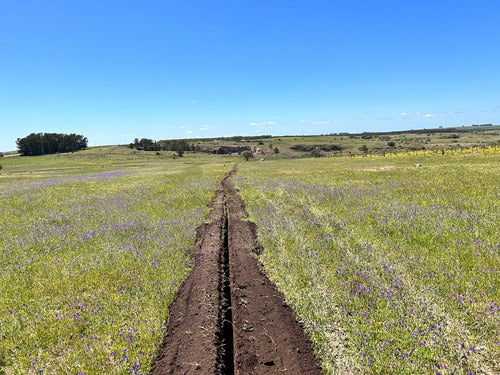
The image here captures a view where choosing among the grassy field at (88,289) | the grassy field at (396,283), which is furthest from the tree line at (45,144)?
the grassy field at (396,283)

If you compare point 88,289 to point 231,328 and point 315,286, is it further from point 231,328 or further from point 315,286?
point 315,286

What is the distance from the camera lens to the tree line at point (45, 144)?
141 metres

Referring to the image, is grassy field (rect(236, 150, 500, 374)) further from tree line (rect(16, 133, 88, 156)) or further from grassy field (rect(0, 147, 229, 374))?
tree line (rect(16, 133, 88, 156))

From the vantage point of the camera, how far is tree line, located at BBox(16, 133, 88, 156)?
14088 centimetres

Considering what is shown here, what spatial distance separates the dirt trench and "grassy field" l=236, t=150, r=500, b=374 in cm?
45

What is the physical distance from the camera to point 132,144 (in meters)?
176

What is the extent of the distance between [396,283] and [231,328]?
415cm

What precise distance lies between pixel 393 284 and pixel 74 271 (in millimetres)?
9348

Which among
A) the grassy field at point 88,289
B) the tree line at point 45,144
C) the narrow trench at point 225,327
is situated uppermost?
the tree line at point 45,144

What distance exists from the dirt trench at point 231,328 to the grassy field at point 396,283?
1.46 feet

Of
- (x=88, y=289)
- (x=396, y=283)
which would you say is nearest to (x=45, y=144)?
(x=88, y=289)

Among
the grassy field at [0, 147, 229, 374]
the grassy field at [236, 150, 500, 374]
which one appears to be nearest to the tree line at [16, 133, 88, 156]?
the grassy field at [0, 147, 229, 374]

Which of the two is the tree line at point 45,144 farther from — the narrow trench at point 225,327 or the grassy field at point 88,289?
the narrow trench at point 225,327

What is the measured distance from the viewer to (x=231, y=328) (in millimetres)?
5098
